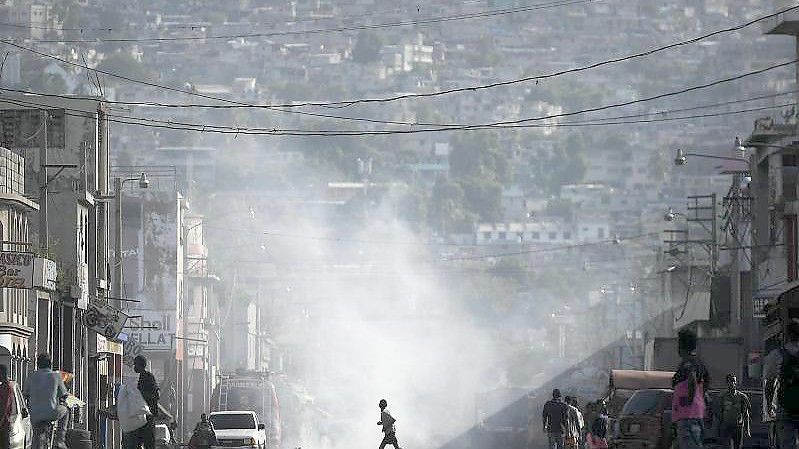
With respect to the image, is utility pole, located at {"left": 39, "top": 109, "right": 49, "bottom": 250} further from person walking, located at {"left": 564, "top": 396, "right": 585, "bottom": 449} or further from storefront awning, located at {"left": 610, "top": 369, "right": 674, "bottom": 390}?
person walking, located at {"left": 564, "top": 396, "right": 585, "bottom": 449}

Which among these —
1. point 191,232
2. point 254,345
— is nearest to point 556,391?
point 191,232

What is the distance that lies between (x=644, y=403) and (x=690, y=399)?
12.9 metres

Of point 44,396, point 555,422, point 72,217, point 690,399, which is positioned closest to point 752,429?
point 555,422

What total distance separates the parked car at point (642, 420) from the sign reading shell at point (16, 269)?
689 inches

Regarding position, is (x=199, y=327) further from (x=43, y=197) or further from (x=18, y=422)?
(x=18, y=422)

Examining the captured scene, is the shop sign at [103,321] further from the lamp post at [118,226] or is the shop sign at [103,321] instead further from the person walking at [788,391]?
the person walking at [788,391]

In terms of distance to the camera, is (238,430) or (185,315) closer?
(238,430)

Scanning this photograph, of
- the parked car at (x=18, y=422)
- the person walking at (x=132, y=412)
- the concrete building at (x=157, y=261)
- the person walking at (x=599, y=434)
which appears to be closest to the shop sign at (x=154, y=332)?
the concrete building at (x=157, y=261)

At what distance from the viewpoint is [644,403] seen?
142 ft

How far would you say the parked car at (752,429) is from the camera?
117ft

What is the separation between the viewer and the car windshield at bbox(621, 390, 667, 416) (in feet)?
141

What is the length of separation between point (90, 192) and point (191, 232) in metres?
48.2

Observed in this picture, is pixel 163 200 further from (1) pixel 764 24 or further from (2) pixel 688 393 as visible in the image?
(2) pixel 688 393

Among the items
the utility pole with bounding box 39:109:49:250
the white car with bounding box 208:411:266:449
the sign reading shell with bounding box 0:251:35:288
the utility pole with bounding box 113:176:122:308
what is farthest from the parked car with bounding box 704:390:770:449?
the utility pole with bounding box 113:176:122:308
